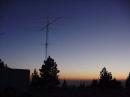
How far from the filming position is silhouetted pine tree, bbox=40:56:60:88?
273 ft

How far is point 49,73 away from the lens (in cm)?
8669

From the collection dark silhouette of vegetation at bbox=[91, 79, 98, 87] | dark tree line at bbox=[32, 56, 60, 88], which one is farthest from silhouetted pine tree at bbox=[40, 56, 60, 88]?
dark silhouette of vegetation at bbox=[91, 79, 98, 87]

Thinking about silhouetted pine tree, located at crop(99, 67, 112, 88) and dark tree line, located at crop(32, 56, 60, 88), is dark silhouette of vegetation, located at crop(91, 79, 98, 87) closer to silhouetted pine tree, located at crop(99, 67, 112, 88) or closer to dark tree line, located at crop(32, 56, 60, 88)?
silhouetted pine tree, located at crop(99, 67, 112, 88)

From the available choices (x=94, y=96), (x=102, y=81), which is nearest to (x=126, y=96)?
(x=94, y=96)

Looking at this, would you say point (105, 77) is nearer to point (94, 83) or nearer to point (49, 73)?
point (94, 83)

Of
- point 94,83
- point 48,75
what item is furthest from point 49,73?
point 94,83

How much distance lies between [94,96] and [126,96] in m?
4.66

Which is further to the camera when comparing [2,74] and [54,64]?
[54,64]

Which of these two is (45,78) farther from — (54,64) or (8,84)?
(8,84)

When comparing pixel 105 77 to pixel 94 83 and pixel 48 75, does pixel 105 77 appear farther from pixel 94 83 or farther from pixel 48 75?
pixel 48 75

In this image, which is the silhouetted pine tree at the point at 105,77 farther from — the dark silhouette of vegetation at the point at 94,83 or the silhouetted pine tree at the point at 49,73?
the silhouetted pine tree at the point at 49,73

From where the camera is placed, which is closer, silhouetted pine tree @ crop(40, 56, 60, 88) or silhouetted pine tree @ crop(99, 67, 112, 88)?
silhouetted pine tree @ crop(40, 56, 60, 88)

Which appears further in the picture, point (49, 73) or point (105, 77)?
point (105, 77)

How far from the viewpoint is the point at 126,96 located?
42562 millimetres
